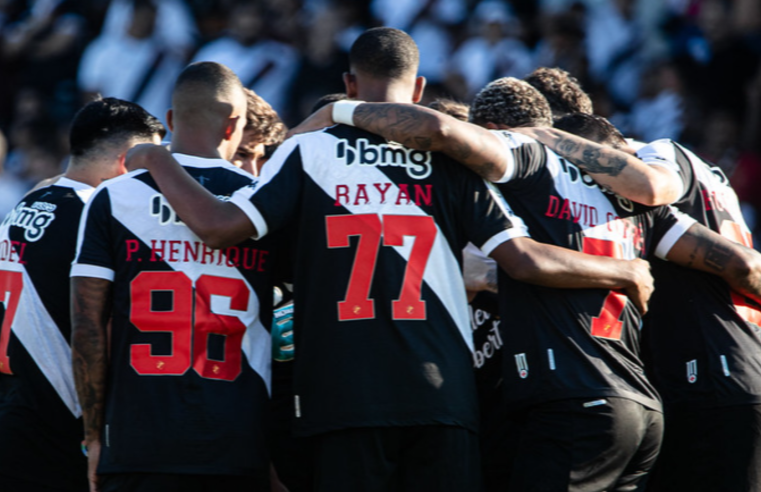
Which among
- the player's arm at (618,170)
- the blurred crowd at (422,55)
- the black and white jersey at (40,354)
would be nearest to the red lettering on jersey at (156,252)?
the black and white jersey at (40,354)

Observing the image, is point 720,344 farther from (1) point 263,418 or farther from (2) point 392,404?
(1) point 263,418

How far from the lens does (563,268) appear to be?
15.3 ft

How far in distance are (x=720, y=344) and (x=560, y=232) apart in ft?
3.83

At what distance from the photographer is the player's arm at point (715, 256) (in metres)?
5.12

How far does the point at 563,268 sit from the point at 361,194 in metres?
0.99

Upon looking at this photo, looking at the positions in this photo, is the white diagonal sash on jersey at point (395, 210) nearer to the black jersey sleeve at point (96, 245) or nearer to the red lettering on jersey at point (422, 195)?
the red lettering on jersey at point (422, 195)

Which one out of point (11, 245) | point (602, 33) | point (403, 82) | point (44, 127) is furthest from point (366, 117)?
point (44, 127)

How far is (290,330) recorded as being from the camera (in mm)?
5367

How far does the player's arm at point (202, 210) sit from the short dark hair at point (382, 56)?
101 cm

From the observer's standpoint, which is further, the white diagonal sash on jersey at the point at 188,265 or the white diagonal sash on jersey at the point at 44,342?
the white diagonal sash on jersey at the point at 44,342

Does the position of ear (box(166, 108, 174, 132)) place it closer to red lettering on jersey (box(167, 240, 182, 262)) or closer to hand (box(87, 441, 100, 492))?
red lettering on jersey (box(167, 240, 182, 262))

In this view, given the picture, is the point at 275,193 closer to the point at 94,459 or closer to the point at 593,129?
the point at 94,459

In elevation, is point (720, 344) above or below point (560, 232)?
below

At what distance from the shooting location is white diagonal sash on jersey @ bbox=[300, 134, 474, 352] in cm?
459
